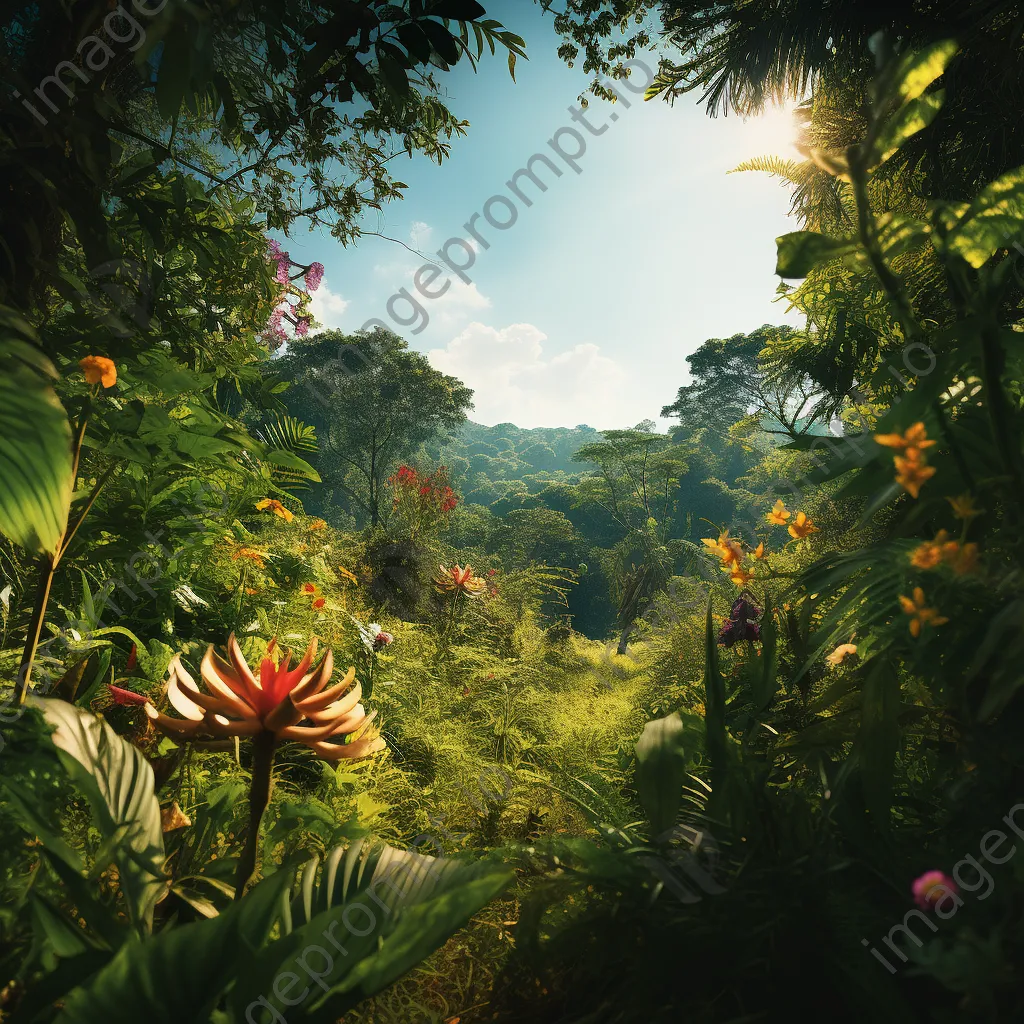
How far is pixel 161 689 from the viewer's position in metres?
1.25

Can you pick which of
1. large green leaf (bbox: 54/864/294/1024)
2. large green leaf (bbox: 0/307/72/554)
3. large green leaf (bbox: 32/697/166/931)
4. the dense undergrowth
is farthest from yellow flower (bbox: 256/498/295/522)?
large green leaf (bbox: 54/864/294/1024)

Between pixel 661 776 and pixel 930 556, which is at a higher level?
pixel 930 556

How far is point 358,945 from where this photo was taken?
496mm

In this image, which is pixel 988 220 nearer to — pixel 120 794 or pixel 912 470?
pixel 912 470

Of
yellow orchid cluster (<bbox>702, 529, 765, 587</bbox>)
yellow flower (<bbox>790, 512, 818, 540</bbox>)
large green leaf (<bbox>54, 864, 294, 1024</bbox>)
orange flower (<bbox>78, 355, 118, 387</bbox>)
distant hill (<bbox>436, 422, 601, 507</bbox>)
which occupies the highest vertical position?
distant hill (<bbox>436, 422, 601, 507</bbox>)

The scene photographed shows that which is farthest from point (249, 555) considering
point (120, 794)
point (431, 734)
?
point (120, 794)

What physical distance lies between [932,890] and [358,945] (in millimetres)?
456

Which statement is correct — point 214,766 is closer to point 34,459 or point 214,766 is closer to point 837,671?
point 34,459

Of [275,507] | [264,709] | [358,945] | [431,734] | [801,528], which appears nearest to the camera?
[358,945]

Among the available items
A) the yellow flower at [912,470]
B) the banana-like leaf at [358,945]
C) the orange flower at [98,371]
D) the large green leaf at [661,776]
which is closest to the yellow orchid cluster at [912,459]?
the yellow flower at [912,470]

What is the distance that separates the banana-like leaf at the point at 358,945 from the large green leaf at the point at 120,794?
153 millimetres

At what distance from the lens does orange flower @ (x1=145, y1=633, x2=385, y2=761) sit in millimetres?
723

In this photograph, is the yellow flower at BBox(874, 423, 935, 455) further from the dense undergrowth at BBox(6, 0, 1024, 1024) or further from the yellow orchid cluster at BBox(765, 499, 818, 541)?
the yellow orchid cluster at BBox(765, 499, 818, 541)

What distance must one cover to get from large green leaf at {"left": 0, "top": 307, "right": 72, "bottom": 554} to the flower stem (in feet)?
1.15
